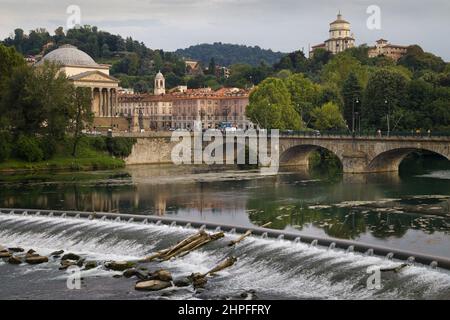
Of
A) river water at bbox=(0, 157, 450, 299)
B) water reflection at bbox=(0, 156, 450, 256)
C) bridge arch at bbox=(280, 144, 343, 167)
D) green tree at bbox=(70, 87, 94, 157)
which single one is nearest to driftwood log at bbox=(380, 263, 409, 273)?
river water at bbox=(0, 157, 450, 299)

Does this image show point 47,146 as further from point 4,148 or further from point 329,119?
point 329,119

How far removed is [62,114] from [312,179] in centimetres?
2758

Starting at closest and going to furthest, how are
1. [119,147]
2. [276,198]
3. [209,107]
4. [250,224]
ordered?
1. [250,224]
2. [276,198]
3. [119,147]
4. [209,107]

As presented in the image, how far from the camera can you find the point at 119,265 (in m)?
30.4

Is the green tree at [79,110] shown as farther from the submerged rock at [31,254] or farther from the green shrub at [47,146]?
the submerged rock at [31,254]

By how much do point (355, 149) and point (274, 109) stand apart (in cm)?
2543

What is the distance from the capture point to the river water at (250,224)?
88.3ft

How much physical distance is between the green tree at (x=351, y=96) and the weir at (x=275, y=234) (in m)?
61.3

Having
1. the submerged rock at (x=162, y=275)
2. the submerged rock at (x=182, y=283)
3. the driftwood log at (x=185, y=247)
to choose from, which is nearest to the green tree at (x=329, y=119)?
the driftwood log at (x=185, y=247)

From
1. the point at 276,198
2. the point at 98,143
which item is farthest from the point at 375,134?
the point at 98,143

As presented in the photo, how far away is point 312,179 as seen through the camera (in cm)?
6562

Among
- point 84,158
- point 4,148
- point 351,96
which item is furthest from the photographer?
point 351,96

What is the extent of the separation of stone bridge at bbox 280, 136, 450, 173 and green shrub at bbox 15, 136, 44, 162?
27322mm
